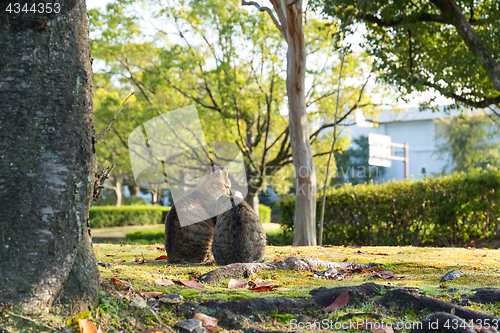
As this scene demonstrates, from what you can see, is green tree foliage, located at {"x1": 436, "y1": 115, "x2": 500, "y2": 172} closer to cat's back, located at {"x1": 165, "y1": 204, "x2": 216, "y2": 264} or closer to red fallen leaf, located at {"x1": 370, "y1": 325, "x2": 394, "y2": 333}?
cat's back, located at {"x1": 165, "y1": 204, "x2": 216, "y2": 264}

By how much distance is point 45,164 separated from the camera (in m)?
2.06

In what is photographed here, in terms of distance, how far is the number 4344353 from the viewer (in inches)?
82.7

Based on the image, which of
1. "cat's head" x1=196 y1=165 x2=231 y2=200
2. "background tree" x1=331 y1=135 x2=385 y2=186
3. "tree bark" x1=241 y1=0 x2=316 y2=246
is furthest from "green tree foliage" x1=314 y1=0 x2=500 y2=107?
"background tree" x1=331 y1=135 x2=385 y2=186

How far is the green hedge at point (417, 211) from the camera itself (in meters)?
8.27

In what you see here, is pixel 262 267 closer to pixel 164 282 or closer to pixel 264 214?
pixel 164 282

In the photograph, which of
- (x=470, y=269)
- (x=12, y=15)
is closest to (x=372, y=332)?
(x=470, y=269)

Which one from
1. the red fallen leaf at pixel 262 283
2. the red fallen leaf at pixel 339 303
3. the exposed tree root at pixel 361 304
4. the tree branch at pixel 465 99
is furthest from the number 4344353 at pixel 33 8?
the tree branch at pixel 465 99

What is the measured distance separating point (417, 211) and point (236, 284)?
704 centimetres

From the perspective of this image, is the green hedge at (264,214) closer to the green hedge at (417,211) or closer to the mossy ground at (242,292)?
the green hedge at (417,211)

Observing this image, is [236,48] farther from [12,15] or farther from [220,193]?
[12,15]

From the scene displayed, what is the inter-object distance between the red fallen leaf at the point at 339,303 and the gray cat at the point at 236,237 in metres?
1.46

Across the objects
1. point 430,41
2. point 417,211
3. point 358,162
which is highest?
point 430,41

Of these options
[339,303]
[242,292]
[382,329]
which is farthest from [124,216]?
[382,329]

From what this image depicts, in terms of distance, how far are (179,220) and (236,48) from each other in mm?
8888
